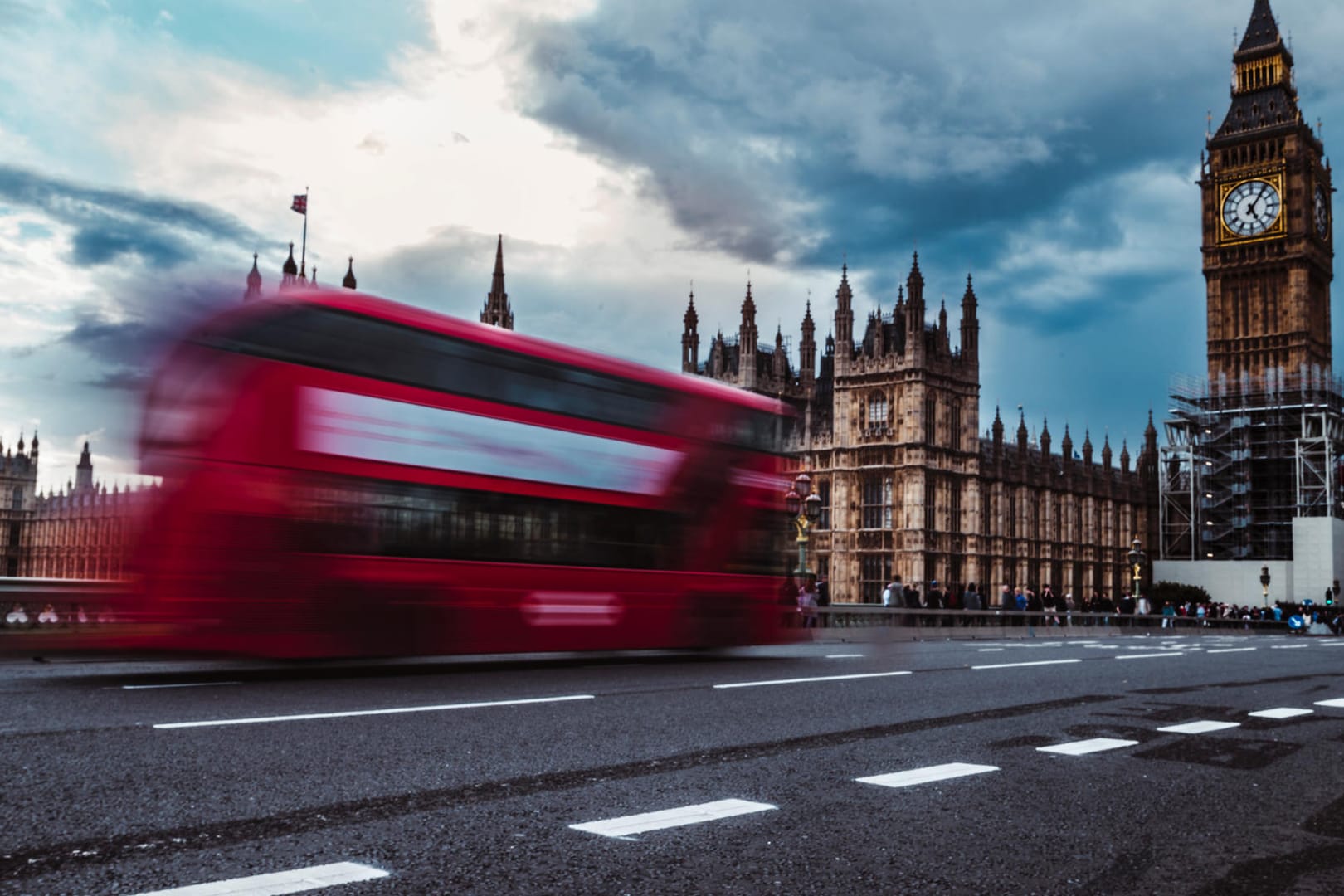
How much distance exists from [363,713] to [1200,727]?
16.3ft

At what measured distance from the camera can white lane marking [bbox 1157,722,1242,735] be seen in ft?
23.1

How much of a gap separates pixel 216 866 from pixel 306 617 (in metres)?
6.85

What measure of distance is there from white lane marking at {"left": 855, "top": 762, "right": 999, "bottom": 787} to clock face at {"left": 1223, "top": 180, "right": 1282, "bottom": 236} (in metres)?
80.4

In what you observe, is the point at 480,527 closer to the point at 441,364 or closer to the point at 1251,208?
the point at 441,364

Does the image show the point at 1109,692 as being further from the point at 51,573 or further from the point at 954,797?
the point at 51,573

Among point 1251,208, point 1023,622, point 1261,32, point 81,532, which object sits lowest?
point 1023,622

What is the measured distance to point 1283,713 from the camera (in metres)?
8.37

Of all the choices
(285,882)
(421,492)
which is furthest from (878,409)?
(285,882)

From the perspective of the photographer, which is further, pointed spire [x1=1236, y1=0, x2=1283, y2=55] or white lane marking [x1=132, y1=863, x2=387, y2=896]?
pointed spire [x1=1236, y1=0, x2=1283, y2=55]

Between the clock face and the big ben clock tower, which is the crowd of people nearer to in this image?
the big ben clock tower

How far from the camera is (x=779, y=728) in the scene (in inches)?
267

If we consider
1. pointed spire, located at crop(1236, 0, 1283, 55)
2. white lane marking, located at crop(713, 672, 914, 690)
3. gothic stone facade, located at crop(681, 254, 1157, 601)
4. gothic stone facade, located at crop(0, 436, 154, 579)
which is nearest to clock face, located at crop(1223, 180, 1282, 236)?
pointed spire, located at crop(1236, 0, 1283, 55)

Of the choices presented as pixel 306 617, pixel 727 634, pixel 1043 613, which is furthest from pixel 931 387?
pixel 306 617

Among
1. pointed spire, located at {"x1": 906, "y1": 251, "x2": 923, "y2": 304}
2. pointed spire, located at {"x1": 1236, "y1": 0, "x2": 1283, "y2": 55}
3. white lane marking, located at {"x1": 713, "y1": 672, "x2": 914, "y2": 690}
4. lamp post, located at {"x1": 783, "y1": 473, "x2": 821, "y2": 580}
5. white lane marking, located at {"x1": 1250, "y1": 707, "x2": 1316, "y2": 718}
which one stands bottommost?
white lane marking, located at {"x1": 713, "y1": 672, "x2": 914, "y2": 690}
